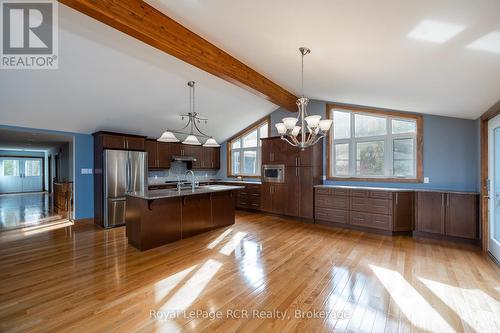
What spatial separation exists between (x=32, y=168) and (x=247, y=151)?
12457 millimetres

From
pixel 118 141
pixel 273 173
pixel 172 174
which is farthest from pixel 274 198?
pixel 118 141

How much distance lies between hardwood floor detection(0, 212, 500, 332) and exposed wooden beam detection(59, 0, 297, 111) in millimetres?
2690

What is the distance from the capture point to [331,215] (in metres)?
4.90

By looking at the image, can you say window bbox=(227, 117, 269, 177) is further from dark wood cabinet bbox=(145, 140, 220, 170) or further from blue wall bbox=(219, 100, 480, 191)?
blue wall bbox=(219, 100, 480, 191)

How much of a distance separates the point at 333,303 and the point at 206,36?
337 cm

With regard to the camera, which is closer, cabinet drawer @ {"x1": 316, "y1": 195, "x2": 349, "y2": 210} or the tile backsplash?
cabinet drawer @ {"x1": 316, "y1": 195, "x2": 349, "y2": 210}

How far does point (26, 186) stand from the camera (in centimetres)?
1156

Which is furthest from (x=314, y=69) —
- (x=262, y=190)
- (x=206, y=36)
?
Answer: (x=262, y=190)

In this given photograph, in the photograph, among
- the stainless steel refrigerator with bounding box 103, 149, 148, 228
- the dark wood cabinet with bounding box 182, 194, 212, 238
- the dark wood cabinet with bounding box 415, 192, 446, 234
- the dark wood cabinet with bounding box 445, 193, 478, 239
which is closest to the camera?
the dark wood cabinet with bounding box 445, 193, 478, 239

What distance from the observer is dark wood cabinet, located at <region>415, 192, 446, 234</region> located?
12.7 feet

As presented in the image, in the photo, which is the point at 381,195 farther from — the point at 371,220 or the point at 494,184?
the point at 494,184

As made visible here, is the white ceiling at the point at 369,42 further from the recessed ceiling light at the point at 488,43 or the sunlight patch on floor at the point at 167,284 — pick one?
the sunlight patch on floor at the point at 167,284

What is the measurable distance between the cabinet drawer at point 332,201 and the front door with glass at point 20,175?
580 inches

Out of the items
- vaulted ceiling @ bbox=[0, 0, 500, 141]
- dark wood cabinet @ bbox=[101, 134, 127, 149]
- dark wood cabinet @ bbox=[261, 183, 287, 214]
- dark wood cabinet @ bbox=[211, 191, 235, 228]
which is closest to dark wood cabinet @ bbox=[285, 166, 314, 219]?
dark wood cabinet @ bbox=[261, 183, 287, 214]
